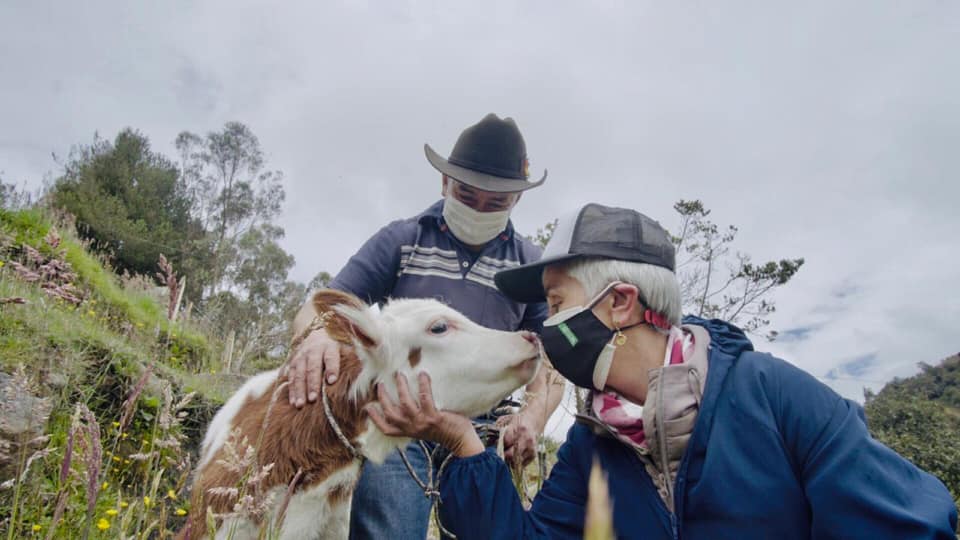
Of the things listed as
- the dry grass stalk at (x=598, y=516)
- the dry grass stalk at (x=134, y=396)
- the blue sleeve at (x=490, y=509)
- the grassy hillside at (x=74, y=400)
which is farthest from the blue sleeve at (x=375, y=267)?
the dry grass stalk at (x=598, y=516)

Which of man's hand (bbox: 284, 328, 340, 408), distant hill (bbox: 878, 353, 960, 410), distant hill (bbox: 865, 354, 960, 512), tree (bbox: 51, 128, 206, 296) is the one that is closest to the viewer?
man's hand (bbox: 284, 328, 340, 408)

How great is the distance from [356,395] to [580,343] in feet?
4.54

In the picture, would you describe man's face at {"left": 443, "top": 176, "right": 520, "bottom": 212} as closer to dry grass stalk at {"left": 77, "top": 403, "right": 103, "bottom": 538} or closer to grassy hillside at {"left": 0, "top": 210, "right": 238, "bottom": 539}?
grassy hillside at {"left": 0, "top": 210, "right": 238, "bottom": 539}

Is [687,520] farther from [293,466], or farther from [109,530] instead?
[109,530]

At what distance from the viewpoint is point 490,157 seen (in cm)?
408

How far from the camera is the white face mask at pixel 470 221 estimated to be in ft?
13.3

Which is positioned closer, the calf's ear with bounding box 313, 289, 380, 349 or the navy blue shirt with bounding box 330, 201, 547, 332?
the calf's ear with bounding box 313, 289, 380, 349

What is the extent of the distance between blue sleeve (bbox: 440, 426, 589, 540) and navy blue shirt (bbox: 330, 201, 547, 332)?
65.3 inches

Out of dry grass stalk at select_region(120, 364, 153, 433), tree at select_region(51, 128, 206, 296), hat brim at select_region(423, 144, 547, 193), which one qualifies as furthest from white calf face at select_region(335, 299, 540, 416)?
tree at select_region(51, 128, 206, 296)

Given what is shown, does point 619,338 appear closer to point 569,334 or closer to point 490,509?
point 569,334

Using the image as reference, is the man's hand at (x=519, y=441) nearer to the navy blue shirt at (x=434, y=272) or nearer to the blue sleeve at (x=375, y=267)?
the navy blue shirt at (x=434, y=272)

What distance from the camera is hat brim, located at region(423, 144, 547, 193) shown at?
3.91m

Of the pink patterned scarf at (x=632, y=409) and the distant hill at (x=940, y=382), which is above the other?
the distant hill at (x=940, y=382)

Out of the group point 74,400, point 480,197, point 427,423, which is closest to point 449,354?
point 427,423
